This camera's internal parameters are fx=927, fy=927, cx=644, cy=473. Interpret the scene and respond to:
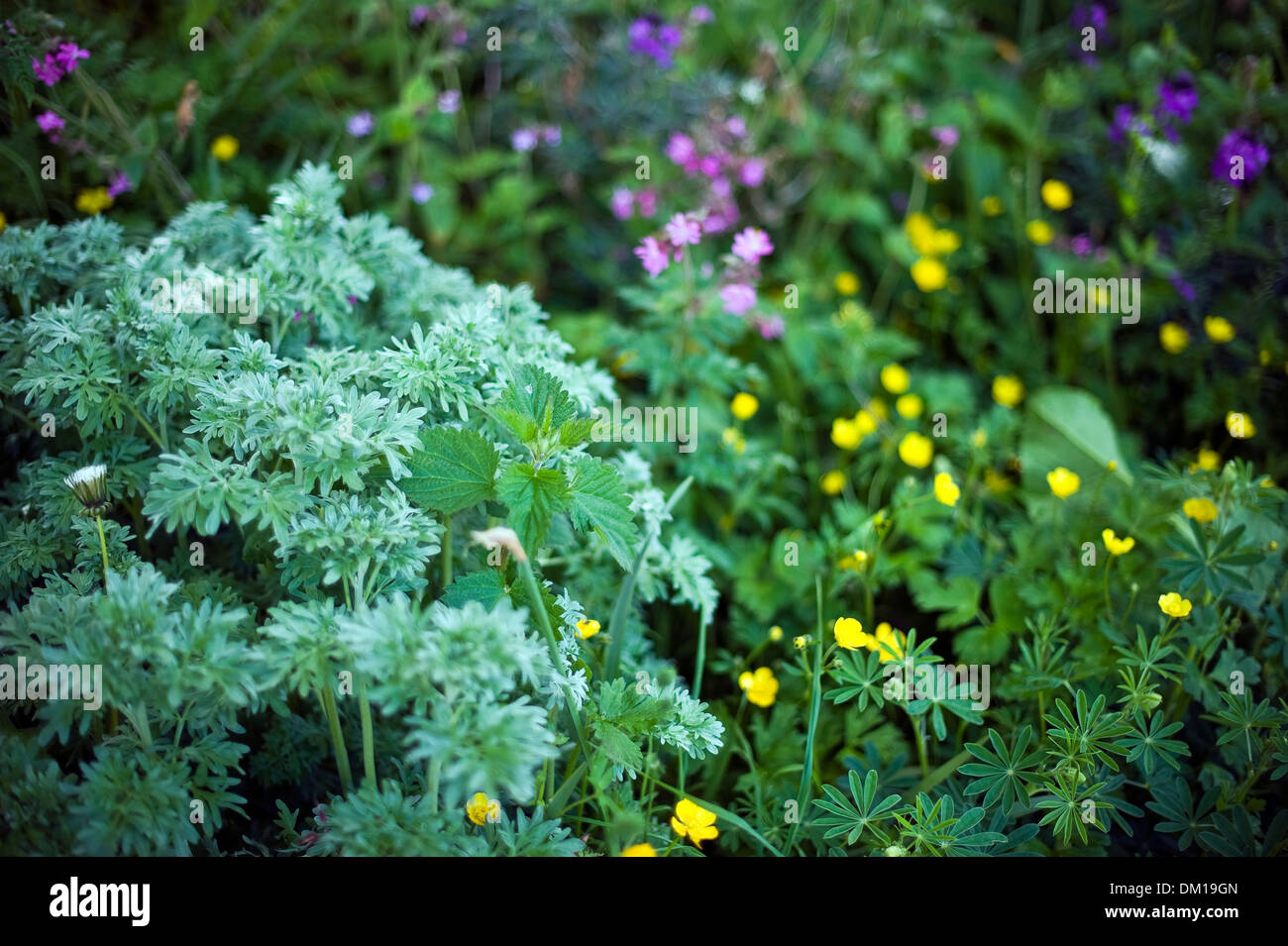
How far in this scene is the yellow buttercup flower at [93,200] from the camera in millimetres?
2334

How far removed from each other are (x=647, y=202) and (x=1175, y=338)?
161 centimetres

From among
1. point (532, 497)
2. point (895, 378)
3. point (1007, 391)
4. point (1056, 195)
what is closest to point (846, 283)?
point (895, 378)

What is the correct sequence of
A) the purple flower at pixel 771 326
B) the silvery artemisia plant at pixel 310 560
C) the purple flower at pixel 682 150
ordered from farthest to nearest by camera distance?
the purple flower at pixel 682 150, the purple flower at pixel 771 326, the silvery artemisia plant at pixel 310 560

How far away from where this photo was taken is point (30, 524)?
1.64 m

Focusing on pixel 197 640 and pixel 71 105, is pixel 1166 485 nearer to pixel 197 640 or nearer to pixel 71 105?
pixel 197 640

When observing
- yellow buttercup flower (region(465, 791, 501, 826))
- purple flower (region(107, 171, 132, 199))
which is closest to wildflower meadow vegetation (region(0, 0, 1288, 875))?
yellow buttercup flower (region(465, 791, 501, 826))

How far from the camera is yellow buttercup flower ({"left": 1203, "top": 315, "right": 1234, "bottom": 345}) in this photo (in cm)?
259

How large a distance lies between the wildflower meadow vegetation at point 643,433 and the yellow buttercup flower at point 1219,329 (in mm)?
33

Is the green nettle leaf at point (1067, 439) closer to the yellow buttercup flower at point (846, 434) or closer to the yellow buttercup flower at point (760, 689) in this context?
the yellow buttercup flower at point (846, 434)

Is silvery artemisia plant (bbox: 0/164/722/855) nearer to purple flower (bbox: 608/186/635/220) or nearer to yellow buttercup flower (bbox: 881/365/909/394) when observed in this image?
purple flower (bbox: 608/186/635/220)

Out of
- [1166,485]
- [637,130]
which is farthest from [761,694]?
[637,130]

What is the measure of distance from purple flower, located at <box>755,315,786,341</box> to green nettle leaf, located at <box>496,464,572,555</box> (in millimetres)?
1201

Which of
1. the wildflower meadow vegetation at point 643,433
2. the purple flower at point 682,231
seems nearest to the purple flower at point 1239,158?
the wildflower meadow vegetation at point 643,433

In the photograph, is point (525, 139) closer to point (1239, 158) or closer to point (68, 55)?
point (68, 55)
